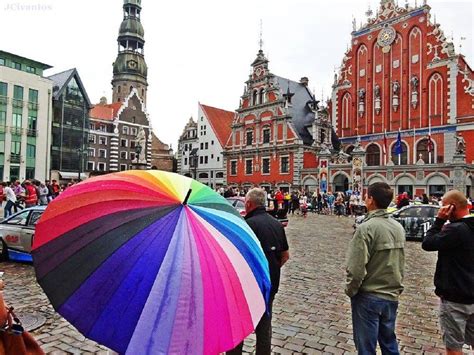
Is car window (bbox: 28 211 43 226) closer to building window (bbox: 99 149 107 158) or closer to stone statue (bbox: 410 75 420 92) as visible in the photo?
stone statue (bbox: 410 75 420 92)

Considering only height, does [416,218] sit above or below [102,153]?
below

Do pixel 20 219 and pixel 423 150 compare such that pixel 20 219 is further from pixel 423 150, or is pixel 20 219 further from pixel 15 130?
pixel 15 130

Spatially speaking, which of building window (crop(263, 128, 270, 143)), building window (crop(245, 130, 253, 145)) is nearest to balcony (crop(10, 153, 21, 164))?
building window (crop(245, 130, 253, 145))

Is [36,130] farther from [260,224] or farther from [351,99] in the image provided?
[260,224]

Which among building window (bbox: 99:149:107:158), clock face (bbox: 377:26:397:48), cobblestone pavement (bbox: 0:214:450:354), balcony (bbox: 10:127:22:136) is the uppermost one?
clock face (bbox: 377:26:397:48)

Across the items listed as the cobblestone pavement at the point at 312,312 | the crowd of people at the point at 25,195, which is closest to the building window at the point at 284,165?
the crowd of people at the point at 25,195

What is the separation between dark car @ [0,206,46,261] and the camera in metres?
8.93

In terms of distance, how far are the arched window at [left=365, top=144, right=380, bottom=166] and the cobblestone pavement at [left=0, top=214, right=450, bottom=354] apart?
3079 centimetres

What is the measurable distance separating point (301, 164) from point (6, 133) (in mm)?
31879

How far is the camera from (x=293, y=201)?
3181cm

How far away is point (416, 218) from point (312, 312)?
11.2 meters

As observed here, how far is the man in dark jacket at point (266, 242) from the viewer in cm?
409

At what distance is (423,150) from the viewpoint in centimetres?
3616

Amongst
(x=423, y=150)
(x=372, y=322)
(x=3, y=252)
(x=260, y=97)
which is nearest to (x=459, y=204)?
(x=372, y=322)
